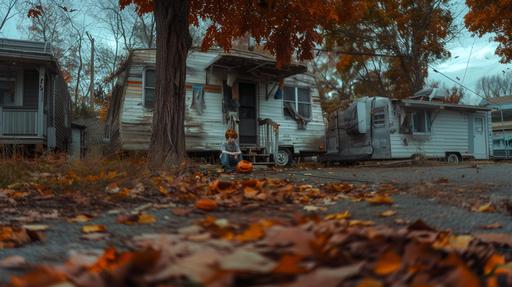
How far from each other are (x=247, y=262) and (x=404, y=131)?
1690 cm

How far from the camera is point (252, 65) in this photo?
1562 centimetres

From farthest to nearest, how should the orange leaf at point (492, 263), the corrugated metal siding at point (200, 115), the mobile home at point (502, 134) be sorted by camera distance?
the mobile home at point (502, 134) < the corrugated metal siding at point (200, 115) < the orange leaf at point (492, 263)

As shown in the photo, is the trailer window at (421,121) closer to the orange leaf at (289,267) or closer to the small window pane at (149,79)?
the small window pane at (149,79)

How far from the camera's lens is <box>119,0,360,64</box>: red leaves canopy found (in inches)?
391

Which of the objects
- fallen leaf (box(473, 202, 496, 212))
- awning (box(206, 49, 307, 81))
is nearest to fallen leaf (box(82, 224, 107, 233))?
fallen leaf (box(473, 202, 496, 212))

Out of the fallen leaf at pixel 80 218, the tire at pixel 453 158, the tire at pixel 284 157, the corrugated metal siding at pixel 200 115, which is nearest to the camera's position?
the fallen leaf at pixel 80 218

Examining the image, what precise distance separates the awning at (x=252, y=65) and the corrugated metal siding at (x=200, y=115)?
38cm

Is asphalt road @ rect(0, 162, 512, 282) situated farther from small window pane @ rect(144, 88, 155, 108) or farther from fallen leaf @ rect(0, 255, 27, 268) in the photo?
small window pane @ rect(144, 88, 155, 108)

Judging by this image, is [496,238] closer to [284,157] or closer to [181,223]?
[181,223]

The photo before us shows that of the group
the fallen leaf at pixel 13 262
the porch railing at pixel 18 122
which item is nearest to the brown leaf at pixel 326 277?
the fallen leaf at pixel 13 262

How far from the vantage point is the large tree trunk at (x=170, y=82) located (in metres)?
8.90

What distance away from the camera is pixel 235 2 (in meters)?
10.2

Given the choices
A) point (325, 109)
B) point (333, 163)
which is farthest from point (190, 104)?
point (325, 109)

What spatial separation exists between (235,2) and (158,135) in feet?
10.5
